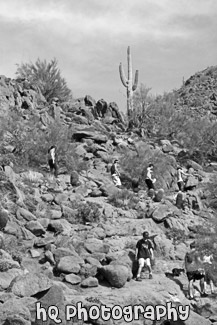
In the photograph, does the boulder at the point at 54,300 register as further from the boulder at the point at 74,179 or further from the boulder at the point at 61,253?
the boulder at the point at 74,179

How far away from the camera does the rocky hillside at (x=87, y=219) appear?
9.10 m

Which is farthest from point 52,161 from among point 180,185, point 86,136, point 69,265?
point 69,265

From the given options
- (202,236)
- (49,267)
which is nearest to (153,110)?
(202,236)

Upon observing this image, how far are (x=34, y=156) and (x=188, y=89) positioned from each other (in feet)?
91.3

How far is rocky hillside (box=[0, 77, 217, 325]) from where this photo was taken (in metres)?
9.10

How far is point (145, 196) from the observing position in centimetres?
1719

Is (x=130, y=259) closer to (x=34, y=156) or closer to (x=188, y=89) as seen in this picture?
(x=34, y=156)

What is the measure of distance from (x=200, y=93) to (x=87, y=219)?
95.8 feet

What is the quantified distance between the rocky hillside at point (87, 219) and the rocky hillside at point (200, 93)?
45.1 ft

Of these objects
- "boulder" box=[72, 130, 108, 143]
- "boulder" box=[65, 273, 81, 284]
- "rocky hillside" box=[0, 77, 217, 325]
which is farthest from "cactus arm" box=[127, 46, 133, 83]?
"boulder" box=[65, 273, 81, 284]

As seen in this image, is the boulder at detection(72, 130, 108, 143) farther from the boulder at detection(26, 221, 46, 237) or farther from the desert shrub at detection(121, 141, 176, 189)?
the boulder at detection(26, 221, 46, 237)

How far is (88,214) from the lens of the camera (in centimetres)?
1405

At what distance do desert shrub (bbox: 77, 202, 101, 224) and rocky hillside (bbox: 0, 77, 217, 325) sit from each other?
0.10 feet

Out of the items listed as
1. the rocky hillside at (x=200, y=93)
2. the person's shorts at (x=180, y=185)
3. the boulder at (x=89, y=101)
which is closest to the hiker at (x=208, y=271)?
the person's shorts at (x=180, y=185)
